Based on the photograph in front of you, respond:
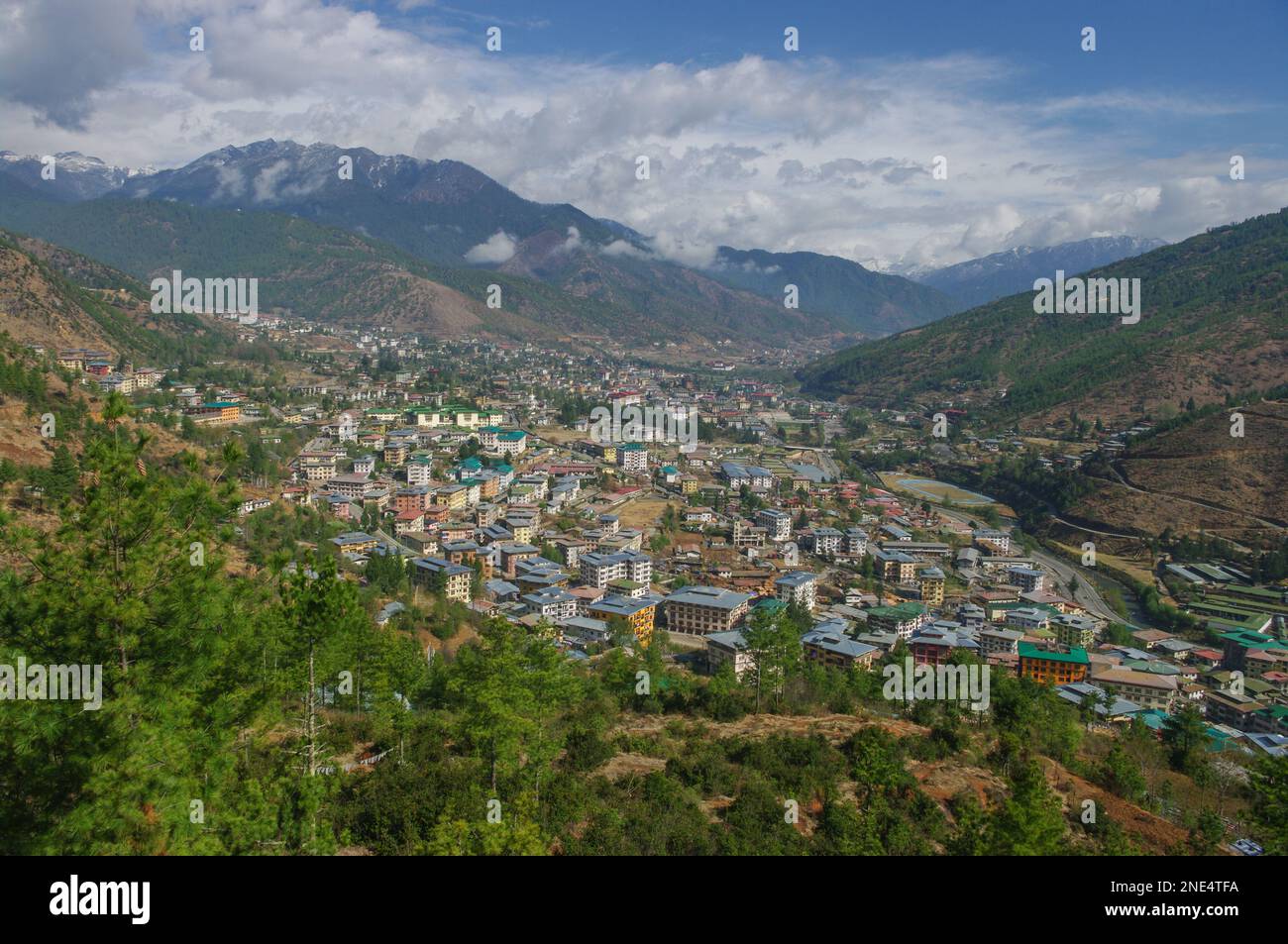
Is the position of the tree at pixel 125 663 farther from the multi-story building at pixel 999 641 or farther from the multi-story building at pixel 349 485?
the multi-story building at pixel 349 485

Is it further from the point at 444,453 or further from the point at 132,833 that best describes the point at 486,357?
the point at 132,833

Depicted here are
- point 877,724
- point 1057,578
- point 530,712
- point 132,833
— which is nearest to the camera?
point 132,833

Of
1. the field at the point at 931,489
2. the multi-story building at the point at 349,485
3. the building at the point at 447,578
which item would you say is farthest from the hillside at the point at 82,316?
the field at the point at 931,489

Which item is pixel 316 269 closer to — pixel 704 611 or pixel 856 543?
pixel 856 543

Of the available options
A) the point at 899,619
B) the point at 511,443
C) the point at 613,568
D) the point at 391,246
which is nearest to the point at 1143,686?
the point at 899,619

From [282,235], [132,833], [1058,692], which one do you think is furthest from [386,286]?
[132,833]

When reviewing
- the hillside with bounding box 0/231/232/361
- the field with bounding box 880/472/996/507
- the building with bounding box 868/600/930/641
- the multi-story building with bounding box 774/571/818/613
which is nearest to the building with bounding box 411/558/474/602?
the multi-story building with bounding box 774/571/818/613
